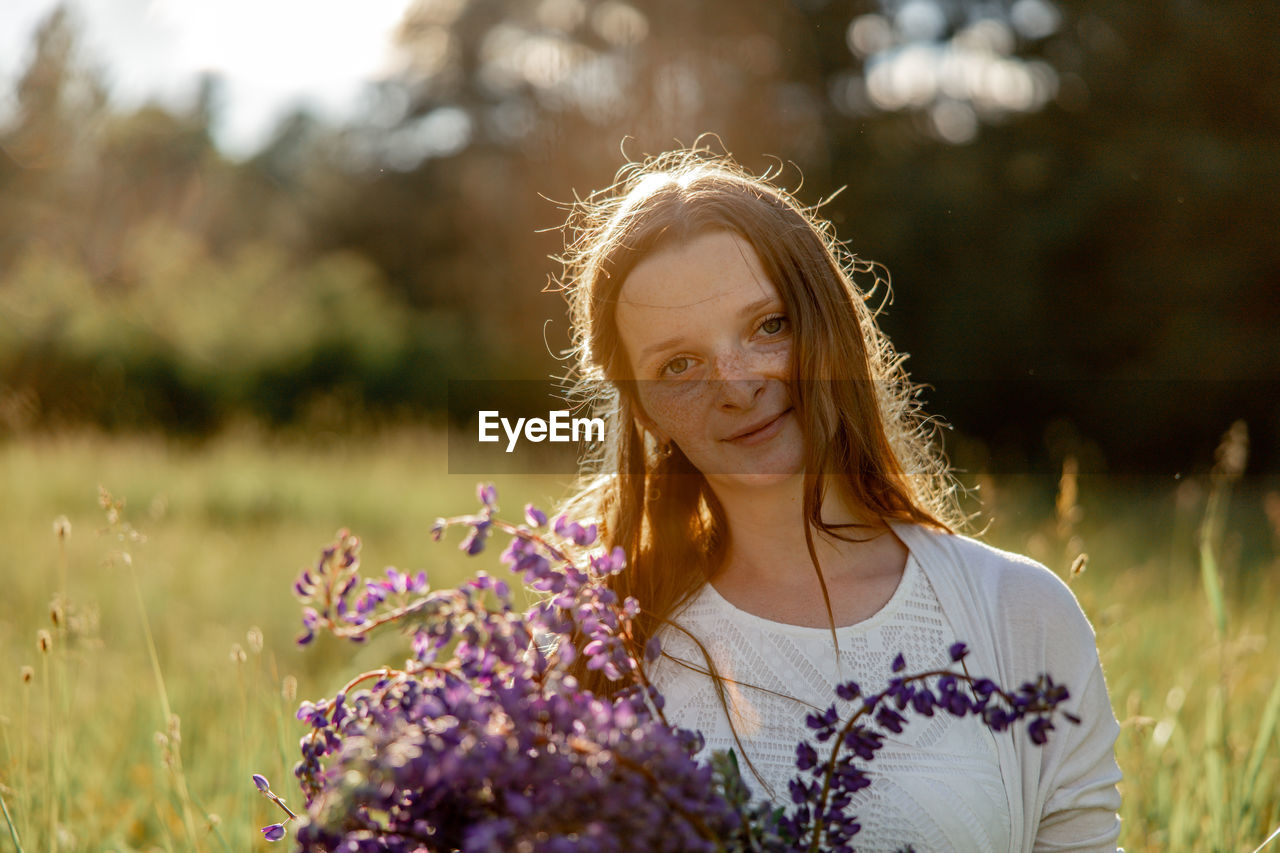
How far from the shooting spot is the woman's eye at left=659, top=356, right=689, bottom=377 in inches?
75.6

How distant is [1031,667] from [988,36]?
15.4 meters

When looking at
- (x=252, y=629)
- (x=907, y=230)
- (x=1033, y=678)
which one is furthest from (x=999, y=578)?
(x=907, y=230)

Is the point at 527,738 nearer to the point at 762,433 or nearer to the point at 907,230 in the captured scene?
the point at 762,433

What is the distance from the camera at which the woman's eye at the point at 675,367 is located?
1920mm

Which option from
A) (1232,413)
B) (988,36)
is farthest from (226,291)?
(1232,413)

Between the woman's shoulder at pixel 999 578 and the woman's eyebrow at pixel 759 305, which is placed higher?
the woman's eyebrow at pixel 759 305

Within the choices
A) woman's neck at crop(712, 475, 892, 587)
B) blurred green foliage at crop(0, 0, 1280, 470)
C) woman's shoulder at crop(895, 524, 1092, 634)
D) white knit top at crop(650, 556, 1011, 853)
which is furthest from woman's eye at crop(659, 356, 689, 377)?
blurred green foliage at crop(0, 0, 1280, 470)

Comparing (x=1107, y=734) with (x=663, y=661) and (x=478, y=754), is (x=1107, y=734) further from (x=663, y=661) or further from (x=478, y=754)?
(x=478, y=754)

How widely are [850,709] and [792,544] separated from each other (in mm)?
362

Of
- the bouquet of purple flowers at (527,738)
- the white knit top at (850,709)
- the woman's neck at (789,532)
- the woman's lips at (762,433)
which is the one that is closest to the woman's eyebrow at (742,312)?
the woman's lips at (762,433)

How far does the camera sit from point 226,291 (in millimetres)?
16719

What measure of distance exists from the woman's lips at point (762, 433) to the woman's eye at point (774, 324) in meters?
0.16

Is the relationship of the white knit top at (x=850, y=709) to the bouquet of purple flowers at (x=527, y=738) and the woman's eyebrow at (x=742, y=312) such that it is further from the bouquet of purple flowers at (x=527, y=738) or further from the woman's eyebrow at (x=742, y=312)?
the bouquet of purple flowers at (x=527, y=738)

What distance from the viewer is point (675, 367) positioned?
1.94m
